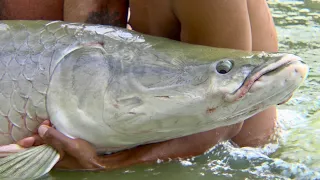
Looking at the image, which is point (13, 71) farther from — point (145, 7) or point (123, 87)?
point (145, 7)

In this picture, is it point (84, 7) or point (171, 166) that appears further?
point (84, 7)

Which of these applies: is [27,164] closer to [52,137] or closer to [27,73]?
[52,137]

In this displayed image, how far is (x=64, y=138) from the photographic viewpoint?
2549mm

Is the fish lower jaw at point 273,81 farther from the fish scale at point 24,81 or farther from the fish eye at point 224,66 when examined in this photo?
the fish scale at point 24,81

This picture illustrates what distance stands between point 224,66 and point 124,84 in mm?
425

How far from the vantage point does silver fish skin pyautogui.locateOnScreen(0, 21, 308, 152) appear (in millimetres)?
2359

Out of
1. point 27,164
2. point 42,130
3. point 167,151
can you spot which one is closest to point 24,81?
point 42,130

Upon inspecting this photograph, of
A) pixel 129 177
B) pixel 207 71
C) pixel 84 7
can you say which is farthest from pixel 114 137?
pixel 84 7

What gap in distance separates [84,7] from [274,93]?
4.36 ft

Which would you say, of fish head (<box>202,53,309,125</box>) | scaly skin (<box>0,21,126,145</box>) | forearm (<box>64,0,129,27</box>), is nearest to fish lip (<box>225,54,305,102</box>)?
fish head (<box>202,53,309,125</box>)

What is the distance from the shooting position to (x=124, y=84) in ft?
8.25

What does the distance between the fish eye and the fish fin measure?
2.54 feet

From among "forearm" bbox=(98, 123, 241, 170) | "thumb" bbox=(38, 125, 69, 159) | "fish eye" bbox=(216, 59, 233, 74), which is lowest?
"forearm" bbox=(98, 123, 241, 170)

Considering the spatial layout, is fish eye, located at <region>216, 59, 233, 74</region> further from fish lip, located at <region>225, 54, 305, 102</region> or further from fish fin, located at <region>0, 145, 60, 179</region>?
fish fin, located at <region>0, 145, 60, 179</region>
